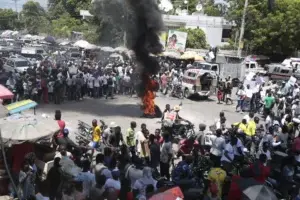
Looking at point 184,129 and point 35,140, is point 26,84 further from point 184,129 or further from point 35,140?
point 35,140

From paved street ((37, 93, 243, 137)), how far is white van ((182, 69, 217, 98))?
497 mm

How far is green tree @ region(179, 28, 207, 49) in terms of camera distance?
124 ft

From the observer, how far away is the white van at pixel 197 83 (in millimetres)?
22531

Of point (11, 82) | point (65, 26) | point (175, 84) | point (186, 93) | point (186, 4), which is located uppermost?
point (186, 4)

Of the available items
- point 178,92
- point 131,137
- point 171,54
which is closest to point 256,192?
point 131,137

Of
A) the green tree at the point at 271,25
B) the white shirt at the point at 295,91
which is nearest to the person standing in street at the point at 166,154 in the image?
the white shirt at the point at 295,91

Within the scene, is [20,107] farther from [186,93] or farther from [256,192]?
[186,93]

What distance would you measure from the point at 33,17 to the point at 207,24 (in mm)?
31254

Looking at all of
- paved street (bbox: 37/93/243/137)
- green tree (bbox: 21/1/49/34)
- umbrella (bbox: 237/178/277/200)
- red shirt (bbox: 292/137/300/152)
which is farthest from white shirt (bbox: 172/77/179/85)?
green tree (bbox: 21/1/49/34)

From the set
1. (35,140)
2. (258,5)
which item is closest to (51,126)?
(35,140)

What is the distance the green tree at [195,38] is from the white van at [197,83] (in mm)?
15097

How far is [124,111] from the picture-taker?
1928 cm

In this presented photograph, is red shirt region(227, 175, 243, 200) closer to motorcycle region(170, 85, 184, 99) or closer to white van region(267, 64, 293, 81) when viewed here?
motorcycle region(170, 85, 184, 99)

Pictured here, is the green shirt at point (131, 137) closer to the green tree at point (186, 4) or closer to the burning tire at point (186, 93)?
the burning tire at point (186, 93)
